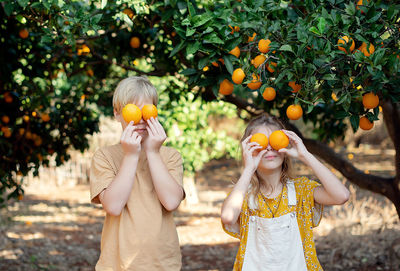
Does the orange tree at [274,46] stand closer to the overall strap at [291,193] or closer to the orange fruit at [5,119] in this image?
the orange fruit at [5,119]

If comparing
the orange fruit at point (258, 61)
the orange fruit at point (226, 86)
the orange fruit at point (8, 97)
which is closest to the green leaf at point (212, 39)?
the orange fruit at point (258, 61)

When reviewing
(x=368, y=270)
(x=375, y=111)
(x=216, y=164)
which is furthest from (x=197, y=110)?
(x=216, y=164)

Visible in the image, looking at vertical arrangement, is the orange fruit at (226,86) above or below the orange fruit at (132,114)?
above

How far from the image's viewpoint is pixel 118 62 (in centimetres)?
389

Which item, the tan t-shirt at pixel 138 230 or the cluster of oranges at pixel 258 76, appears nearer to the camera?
the tan t-shirt at pixel 138 230

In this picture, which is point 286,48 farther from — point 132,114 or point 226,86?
point 132,114

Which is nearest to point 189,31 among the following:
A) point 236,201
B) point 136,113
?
point 136,113

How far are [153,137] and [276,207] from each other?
2.12 ft

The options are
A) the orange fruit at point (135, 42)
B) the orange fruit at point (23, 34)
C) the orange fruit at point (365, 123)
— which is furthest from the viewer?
the orange fruit at point (135, 42)

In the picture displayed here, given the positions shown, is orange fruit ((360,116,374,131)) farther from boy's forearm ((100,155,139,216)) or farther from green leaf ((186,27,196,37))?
boy's forearm ((100,155,139,216))

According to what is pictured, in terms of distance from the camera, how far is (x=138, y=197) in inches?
75.0

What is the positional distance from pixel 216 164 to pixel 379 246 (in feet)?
37.2

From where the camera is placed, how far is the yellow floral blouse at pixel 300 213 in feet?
6.49

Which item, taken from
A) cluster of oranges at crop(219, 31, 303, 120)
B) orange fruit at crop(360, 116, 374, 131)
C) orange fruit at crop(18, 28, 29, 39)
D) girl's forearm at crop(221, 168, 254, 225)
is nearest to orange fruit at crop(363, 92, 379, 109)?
orange fruit at crop(360, 116, 374, 131)
